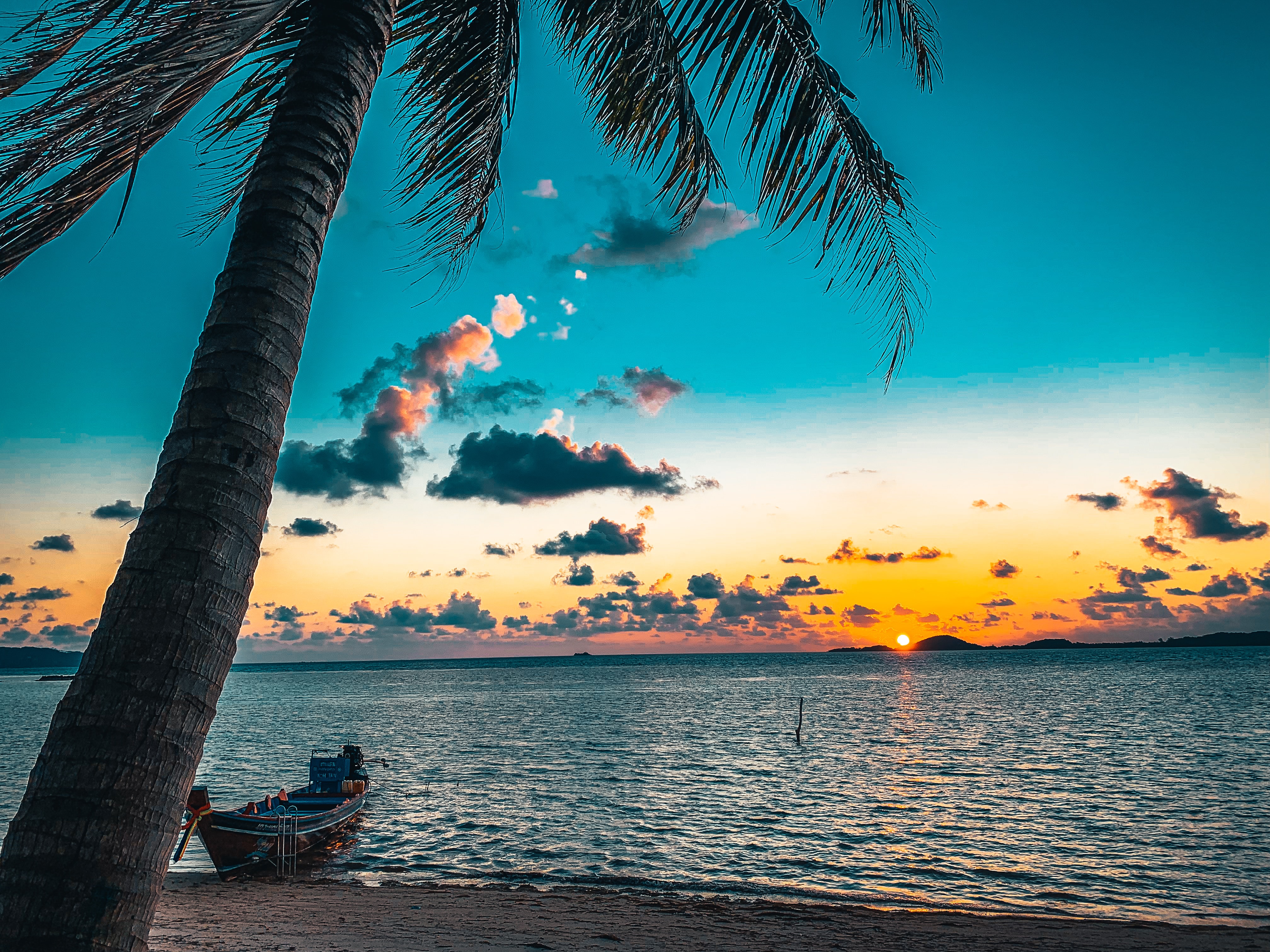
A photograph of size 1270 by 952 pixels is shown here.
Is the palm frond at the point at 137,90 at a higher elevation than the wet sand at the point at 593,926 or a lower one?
higher

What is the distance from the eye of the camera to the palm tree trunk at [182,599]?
194 cm

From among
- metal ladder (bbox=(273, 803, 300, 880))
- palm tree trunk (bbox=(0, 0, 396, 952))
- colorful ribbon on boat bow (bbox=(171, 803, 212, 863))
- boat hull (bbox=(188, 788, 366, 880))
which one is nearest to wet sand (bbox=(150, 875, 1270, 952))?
colorful ribbon on boat bow (bbox=(171, 803, 212, 863))

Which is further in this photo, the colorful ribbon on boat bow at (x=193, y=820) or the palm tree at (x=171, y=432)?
the colorful ribbon on boat bow at (x=193, y=820)

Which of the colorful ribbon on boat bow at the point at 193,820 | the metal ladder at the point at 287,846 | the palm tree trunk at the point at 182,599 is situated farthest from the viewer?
the metal ladder at the point at 287,846

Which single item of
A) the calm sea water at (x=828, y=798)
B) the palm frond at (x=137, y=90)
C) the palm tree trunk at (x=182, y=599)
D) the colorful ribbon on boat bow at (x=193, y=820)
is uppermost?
the palm frond at (x=137, y=90)

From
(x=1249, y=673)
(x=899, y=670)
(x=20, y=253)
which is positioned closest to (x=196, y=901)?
(x=20, y=253)

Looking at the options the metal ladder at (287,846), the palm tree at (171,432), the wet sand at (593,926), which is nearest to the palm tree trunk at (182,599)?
the palm tree at (171,432)

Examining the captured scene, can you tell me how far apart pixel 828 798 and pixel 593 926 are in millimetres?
15128

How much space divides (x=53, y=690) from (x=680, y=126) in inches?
7309

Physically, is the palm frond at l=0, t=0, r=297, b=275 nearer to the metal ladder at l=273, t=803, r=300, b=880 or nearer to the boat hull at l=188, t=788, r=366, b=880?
the boat hull at l=188, t=788, r=366, b=880

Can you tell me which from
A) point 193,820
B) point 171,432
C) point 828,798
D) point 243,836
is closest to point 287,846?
point 243,836

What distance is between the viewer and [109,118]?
270 centimetres

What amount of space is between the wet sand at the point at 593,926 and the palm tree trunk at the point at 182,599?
34.0ft

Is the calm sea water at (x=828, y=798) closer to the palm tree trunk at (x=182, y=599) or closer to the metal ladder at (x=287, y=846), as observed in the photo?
the metal ladder at (x=287, y=846)
